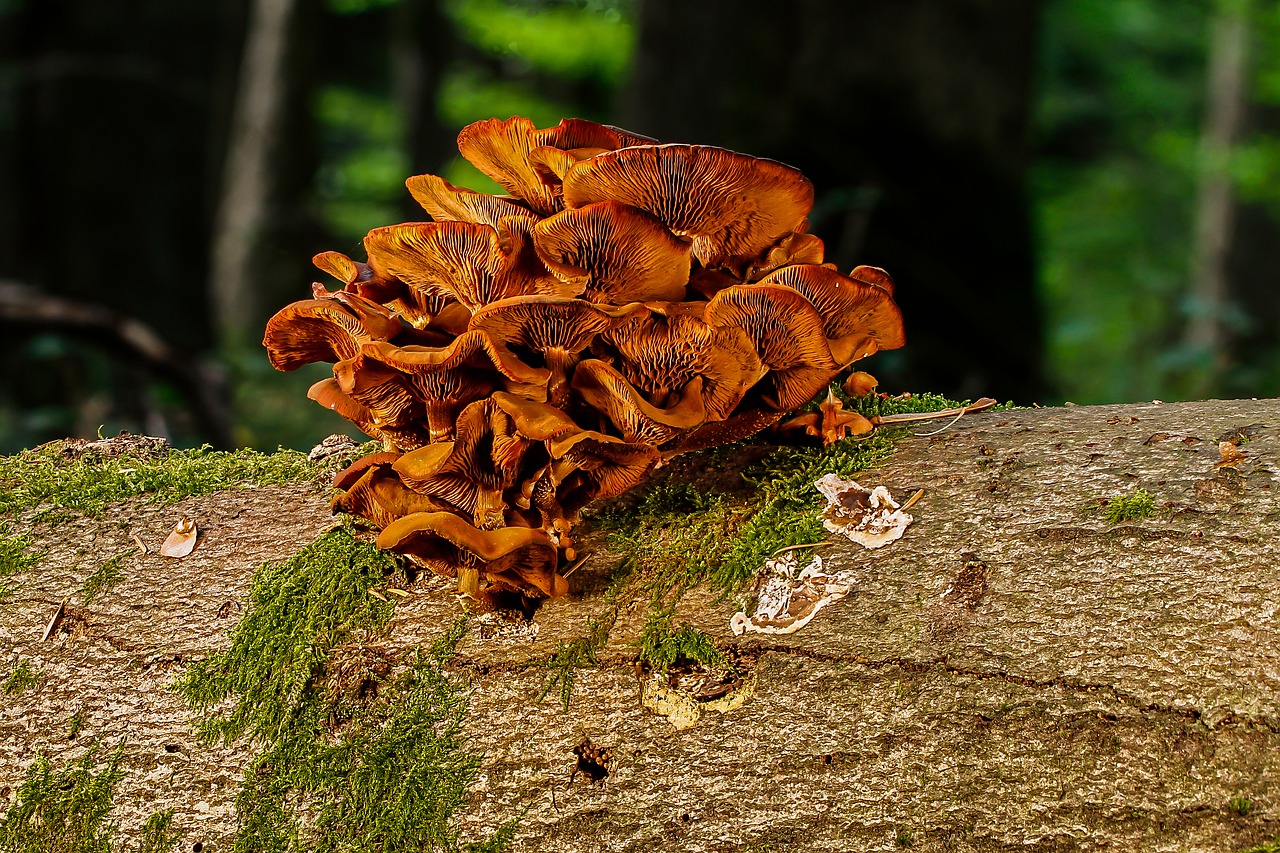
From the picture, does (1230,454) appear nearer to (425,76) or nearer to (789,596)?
(789,596)

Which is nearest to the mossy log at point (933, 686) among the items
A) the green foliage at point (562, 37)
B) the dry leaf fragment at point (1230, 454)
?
the dry leaf fragment at point (1230, 454)

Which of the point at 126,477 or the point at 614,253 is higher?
the point at 614,253

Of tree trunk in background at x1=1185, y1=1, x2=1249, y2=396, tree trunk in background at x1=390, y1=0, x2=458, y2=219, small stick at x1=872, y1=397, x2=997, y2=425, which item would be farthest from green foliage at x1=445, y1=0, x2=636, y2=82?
small stick at x1=872, y1=397, x2=997, y2=425

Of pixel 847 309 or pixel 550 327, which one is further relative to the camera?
pixel 847 309

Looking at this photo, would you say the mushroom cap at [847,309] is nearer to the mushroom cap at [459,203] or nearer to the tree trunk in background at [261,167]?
the mushroom cap at [459,203]

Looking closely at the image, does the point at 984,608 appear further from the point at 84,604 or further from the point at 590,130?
the point at 84,604

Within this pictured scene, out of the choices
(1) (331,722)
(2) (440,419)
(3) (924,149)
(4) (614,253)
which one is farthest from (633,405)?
(3) (924,149)

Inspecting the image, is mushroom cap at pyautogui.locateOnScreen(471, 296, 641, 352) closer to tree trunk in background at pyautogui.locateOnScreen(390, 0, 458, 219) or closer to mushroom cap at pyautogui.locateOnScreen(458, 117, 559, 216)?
mushroom cap at pyautogui.locateOnScreen(458, 117, 559, 216)
